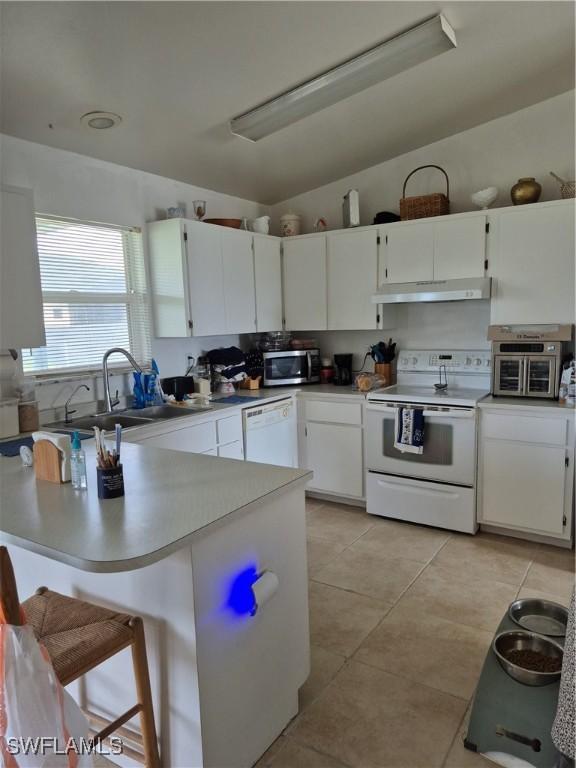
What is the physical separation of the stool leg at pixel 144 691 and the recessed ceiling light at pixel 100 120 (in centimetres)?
250

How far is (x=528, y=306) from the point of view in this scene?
3.40 metres

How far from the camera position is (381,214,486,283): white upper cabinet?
11.6 feet

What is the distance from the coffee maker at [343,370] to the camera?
4.35 meters

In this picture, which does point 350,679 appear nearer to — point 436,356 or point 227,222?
point 436,356

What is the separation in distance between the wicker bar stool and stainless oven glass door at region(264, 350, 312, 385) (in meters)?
2.77

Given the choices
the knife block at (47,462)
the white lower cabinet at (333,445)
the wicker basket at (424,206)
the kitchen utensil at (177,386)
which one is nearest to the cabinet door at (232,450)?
the kitchen utensil at (177,386)

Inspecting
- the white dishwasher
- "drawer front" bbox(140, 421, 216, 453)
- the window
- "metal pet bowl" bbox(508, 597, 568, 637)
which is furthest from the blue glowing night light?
the window

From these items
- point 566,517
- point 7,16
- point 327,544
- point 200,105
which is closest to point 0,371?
point 7,16

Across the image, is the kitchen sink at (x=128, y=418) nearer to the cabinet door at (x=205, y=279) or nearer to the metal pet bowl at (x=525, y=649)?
the cabinet door at (x=205, y=279)

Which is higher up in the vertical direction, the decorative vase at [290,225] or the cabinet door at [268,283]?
the decorative vase at [290,225]

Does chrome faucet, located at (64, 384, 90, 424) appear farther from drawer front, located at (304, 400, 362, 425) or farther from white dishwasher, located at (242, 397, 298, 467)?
drawer front, located at (304, 400, 362, 425)

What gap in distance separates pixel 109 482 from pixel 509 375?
276 centimetres

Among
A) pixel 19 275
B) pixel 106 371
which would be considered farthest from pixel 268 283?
pixel 19 275

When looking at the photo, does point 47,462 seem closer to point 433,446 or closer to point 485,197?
point 433,446
